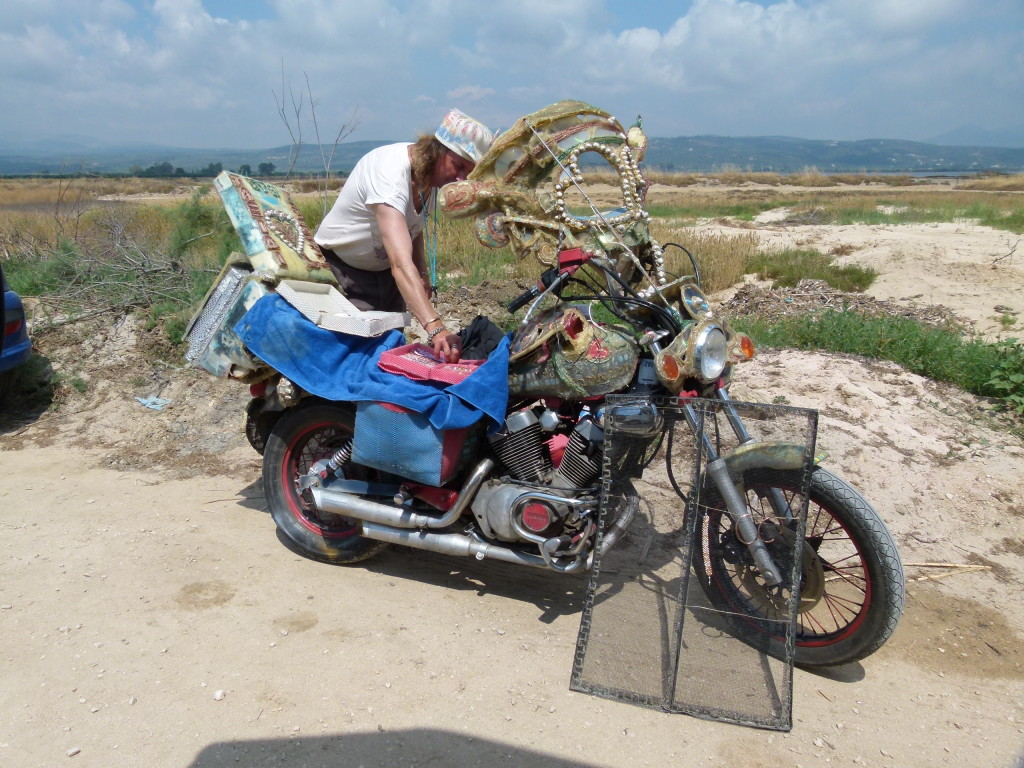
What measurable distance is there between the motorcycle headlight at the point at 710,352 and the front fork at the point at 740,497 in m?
0.13

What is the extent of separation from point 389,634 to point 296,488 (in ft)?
3.55

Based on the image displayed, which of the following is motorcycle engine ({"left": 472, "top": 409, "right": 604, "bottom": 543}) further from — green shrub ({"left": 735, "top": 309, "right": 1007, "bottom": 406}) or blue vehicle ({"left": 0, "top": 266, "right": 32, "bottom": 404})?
blue vehicle ({"left": 0, "top": 266, "right": 32, "bottom": 404})

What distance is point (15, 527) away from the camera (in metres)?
4.04

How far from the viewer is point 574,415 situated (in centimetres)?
334

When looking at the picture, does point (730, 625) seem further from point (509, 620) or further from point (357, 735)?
point (357, 735)

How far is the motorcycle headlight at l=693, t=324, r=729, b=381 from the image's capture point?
2.79 metres

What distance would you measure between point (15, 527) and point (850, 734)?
4310mm

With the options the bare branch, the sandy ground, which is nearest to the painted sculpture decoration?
the sandy ground

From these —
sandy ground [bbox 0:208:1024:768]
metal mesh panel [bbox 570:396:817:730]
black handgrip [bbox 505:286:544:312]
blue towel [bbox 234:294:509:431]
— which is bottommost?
sandy ground [bbox 0:208:1024:768]

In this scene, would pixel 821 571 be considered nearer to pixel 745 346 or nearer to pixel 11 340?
pixel 745 346

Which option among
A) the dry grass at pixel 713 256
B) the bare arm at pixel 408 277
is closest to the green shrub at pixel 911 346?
the dry grass at pixel 713 256

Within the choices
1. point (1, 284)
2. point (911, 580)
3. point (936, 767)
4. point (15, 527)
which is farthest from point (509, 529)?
point (1, 284)

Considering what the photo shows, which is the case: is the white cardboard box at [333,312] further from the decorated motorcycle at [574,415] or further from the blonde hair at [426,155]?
the blonde hair at [426,155]

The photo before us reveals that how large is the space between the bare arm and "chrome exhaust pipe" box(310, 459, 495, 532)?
0.57m
